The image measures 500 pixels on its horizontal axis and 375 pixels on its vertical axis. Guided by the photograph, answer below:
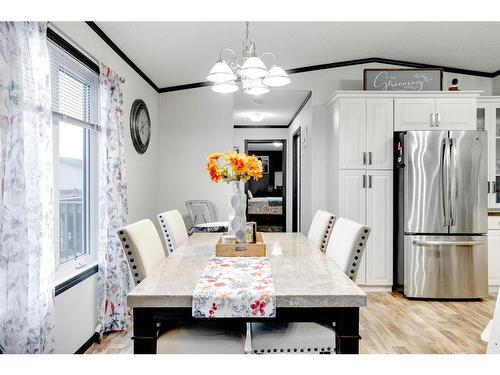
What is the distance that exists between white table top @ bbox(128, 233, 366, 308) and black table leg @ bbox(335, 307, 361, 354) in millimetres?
69

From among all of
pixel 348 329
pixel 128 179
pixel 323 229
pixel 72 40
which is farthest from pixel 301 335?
pixel 128 179

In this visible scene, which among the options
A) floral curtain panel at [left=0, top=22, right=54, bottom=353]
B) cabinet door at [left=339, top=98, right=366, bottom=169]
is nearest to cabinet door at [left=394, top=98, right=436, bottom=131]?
cabinet door at [left=339, top=98, right=366, bottom=169]

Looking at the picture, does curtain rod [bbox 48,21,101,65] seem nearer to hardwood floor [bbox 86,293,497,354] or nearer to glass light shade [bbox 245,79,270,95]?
glass light shade [bbox 245,79,270,95]

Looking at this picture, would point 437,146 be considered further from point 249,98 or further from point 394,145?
point 249,98

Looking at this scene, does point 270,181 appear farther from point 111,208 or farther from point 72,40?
point 72,40

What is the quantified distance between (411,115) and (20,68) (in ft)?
11.7

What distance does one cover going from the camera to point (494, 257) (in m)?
4.04

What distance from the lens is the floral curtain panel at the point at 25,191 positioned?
1.72 metres

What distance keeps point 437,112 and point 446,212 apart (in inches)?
42.3

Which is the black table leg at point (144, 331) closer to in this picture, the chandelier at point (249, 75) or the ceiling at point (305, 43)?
the chandelier at point (249, 75)

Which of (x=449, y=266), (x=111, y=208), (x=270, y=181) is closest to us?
(x=111, y=208)

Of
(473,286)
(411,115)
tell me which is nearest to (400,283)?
(473,286)

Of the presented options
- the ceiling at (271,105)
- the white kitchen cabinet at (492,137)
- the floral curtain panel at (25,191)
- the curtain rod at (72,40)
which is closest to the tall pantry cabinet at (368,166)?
the ceiling at (271,105)

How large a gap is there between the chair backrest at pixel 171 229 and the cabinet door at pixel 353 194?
191 centimetres
